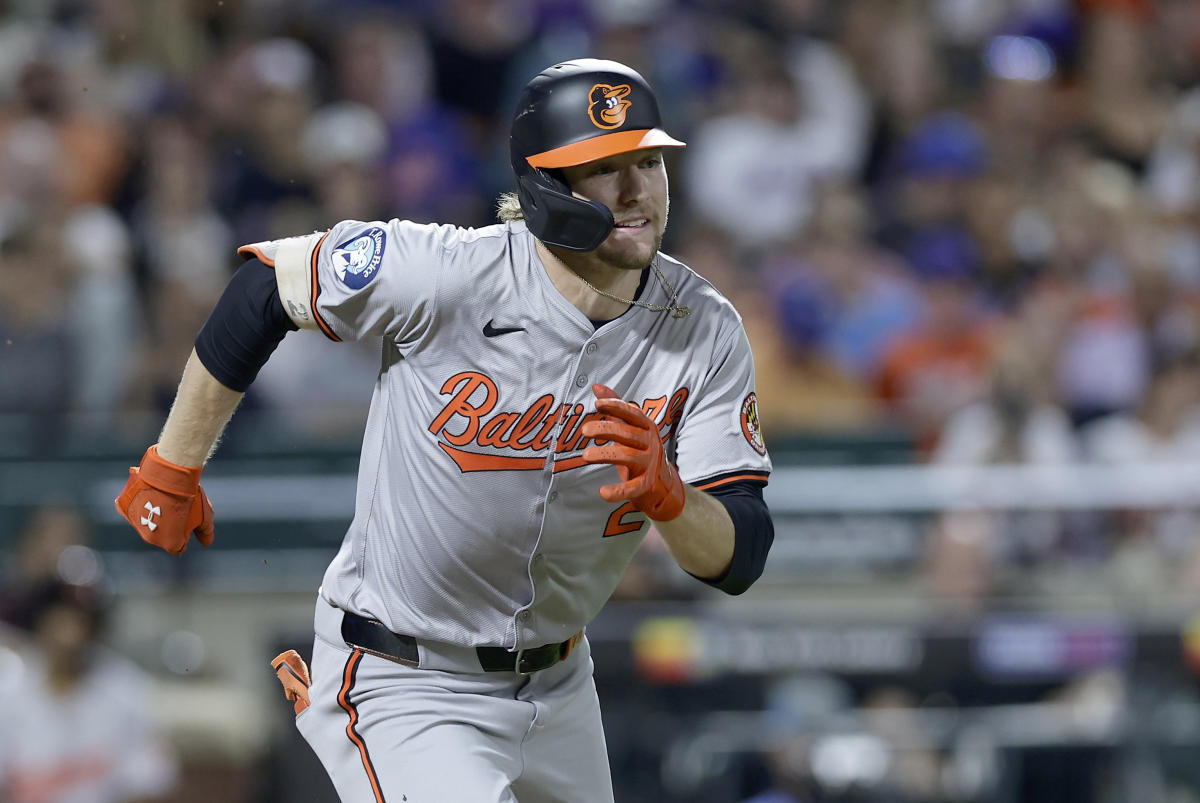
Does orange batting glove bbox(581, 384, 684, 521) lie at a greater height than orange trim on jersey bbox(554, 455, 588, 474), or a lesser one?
greater

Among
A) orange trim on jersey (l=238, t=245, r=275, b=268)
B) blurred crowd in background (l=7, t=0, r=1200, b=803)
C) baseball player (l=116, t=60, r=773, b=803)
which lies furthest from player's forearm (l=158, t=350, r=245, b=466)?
blurred crowd in background (l=7, t=0, r=1200, b=803)

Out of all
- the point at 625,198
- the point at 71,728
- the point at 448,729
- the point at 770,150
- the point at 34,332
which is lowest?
the point at 71,728

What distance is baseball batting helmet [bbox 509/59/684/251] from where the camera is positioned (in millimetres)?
3195

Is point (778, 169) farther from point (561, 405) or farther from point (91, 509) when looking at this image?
point (561, 405)

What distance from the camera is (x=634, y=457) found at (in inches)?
117

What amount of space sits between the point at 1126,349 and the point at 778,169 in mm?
2025

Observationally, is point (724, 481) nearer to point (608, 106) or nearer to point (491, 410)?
point (491, 410)

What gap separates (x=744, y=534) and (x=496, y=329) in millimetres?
601

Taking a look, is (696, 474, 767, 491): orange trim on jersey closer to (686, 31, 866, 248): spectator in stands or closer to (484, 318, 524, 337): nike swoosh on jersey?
(484, 318, 524, 337): nike swoosh on jersey

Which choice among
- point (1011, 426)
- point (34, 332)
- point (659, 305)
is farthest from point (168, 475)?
point (1011, 426)

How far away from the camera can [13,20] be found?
9.69 meters

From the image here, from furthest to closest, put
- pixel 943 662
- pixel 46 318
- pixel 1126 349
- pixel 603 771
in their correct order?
pixel 1126 349
pixel 46 318
pixel 943 662
pixel 603 771

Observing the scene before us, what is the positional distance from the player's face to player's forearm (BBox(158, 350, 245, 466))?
0.81m

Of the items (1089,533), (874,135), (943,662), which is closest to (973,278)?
(874,135)
